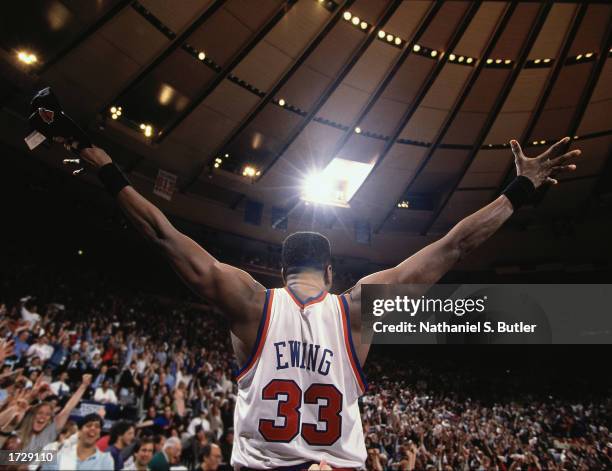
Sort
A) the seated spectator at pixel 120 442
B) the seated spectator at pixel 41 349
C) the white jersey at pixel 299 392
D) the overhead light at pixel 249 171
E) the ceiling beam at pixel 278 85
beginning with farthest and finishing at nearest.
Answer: the overhead light at pixel 249 171 → the ceiling beam at pixel 278 85 → the seated spectator at pixel 41 349 → the seated spectator at pixel 120 442 → the white jersey at pixel 299 392

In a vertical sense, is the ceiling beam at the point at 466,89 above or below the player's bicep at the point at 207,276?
above

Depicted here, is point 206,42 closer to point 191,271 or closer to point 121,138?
point 121,138

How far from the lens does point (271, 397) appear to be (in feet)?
5.79

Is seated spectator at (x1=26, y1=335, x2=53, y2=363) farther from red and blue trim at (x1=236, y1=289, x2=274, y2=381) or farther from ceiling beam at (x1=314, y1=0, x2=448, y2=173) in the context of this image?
ceiling beam at (x1=314, y1=0, x2=448, y2=173)

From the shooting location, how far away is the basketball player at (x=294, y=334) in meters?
1.73

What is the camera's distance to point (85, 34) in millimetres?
10703

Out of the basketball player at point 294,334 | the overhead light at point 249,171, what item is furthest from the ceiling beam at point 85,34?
the basketball player at point 294,334

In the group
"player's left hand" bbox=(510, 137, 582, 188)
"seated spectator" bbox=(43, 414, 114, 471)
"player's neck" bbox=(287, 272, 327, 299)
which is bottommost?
"seated spectator" bbox=(43, 414, 114, 471)

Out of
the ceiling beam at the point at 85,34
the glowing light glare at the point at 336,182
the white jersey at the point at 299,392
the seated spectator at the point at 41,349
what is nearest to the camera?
the white jersey at the point at 299,392

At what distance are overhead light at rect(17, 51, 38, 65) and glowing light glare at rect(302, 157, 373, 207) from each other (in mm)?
9239

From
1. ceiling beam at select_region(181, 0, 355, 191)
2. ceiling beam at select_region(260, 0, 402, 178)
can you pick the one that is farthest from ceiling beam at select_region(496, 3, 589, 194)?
ceiling beam at select_region(181, 0, 355, 191)

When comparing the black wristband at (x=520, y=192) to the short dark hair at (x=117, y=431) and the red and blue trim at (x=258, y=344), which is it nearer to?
the red and blue trim at (x=258, y=344)

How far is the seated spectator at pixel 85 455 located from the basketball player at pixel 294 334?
4.19 m

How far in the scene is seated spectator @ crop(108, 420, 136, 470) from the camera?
5.77 meters
